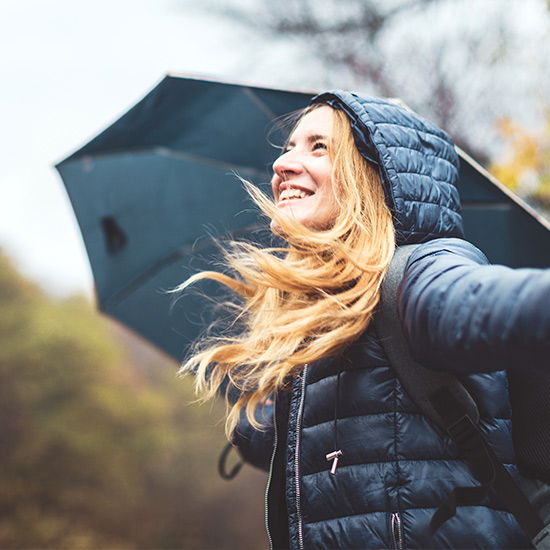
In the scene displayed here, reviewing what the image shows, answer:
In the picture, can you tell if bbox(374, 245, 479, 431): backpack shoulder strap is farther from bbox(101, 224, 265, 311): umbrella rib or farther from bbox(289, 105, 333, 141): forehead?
bbox(101, 224, 265, 311): umbrella rib

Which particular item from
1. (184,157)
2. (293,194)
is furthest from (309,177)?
(184,157)

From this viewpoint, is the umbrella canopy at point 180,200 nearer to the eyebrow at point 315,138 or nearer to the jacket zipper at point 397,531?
the eyebrow at point 315,138

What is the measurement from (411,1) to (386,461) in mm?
6037

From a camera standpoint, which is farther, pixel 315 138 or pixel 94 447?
pixel 94 447

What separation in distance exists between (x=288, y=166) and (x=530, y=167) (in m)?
3.54

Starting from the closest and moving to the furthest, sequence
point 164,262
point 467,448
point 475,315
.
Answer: point 475,315 → point 467,448 → point 164,262

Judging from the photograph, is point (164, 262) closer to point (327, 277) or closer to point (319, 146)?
point (319, 146)

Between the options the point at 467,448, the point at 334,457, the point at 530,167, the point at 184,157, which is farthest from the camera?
the point at 530,167

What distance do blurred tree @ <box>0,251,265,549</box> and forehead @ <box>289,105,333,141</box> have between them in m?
10.3

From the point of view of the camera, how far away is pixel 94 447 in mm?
11508

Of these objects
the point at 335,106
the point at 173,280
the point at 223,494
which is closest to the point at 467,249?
the point at 335,106

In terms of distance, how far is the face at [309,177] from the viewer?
1666 millimetres

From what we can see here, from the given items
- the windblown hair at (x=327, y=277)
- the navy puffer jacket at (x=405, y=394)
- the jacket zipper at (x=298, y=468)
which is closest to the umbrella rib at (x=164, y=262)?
the windblown hair at (x=327, y=277)

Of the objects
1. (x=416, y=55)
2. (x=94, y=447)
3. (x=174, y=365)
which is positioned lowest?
(x=94, y=447)
